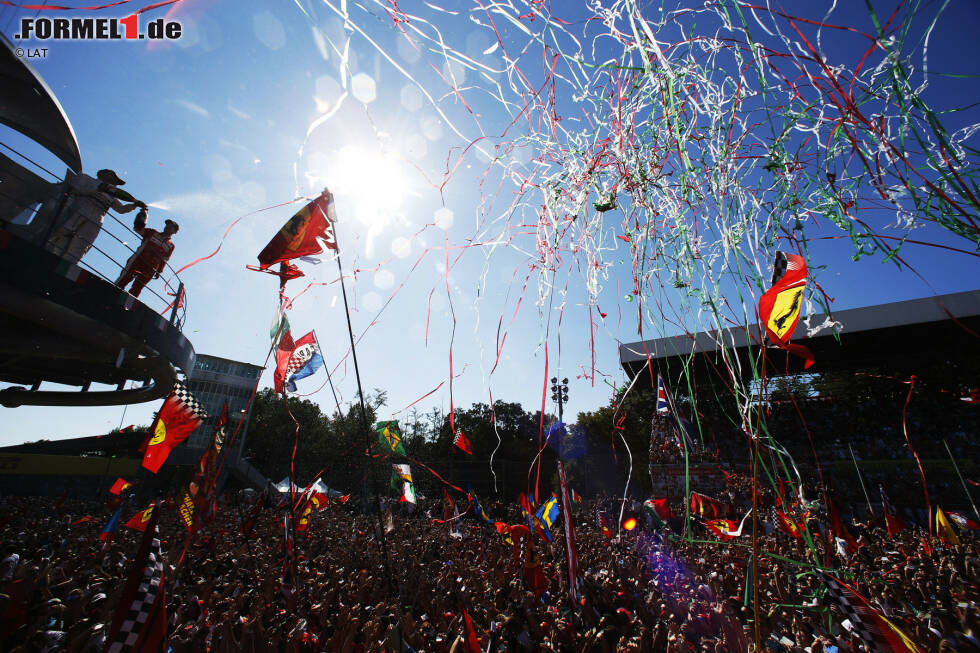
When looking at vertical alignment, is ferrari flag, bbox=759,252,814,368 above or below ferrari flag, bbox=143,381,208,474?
above

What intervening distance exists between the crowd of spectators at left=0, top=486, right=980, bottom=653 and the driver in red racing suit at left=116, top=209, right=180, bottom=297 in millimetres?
4881

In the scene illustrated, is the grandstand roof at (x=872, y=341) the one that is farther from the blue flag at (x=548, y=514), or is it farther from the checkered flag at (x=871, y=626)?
the checkered flag at (x=871, y=626)

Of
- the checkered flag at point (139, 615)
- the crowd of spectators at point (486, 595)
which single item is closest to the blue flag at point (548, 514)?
the crowd of spectators at point (486, 595)

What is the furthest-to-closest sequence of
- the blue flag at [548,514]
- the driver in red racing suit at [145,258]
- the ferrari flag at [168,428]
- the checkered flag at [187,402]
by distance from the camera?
the blue flag at [548,514] → the driver in red racing suit at [145,258] → the checkered flag at [187,402] → the ferrari flag at [168,428]

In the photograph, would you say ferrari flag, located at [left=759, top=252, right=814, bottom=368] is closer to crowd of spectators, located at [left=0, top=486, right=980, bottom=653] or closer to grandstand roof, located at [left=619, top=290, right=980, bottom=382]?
crowd of spectators, located at [left=0, top=486, right=980, bottom=653]

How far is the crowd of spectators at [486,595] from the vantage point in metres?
3.78

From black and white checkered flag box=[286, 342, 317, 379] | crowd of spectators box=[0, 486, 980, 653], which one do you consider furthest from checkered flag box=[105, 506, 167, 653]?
black and white checkered flag box=[286, 342, 317, 379]

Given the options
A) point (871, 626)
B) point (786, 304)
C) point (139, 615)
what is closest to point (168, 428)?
point (139, 615)

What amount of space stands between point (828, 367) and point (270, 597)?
29.4 meters

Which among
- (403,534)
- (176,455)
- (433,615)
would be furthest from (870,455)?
(176,455)

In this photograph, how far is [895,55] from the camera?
7.24 ft

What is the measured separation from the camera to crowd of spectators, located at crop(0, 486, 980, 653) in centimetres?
378

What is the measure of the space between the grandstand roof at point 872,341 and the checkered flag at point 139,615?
547 inches

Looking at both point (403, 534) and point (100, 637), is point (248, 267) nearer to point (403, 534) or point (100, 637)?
point (100, 637)
